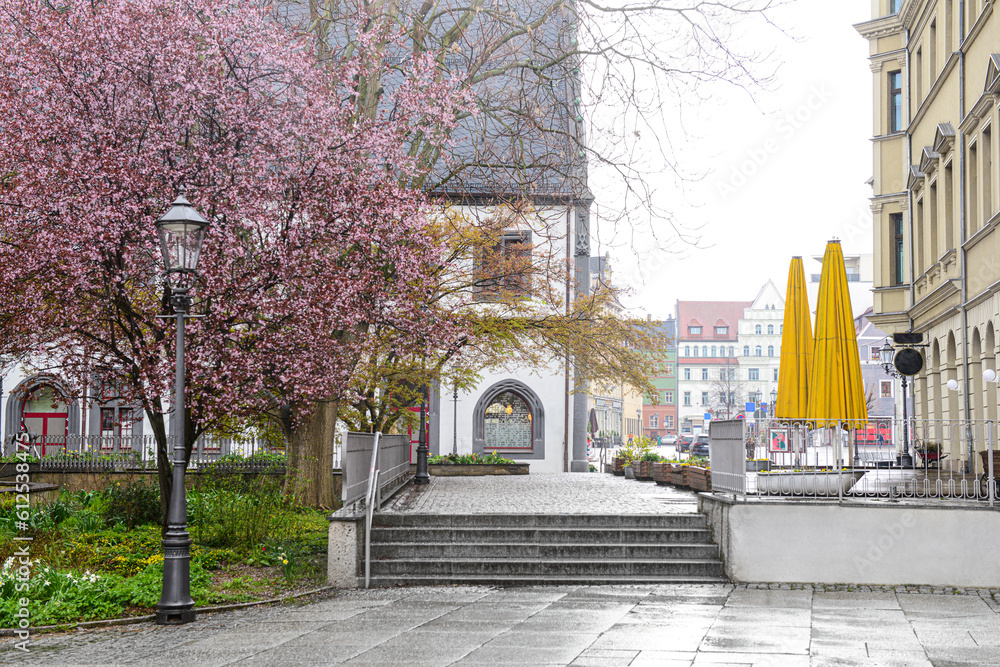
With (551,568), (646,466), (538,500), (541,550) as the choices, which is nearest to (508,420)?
(646,466)

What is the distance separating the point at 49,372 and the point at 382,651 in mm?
7617

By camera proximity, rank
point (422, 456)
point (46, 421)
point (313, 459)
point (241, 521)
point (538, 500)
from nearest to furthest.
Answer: point (241, 521) → point (313, 459) → point (538, 500) → point (422, 456) → point (46, 421)

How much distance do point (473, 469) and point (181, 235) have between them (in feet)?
75.3

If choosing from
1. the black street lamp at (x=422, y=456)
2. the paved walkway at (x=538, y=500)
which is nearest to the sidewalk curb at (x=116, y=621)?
the paved walkway at (x=538, y=500)

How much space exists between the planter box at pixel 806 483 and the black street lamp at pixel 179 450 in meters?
6.39

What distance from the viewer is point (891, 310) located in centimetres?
2934

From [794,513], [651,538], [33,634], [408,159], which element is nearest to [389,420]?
[408,159]

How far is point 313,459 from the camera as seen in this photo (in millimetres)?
18109

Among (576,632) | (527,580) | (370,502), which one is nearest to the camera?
(576,632)

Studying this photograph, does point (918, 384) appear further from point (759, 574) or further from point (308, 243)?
point (308, 243)

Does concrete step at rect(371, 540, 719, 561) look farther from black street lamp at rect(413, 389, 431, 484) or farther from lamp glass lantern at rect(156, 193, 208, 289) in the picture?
black street lamp at rect(413, 389, 431, 484)

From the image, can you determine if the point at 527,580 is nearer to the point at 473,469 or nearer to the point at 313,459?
the point at 313,459

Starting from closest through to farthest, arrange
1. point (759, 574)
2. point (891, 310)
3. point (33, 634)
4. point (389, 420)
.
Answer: point (33, 634)
point (759, 574)
point (389, 420)
point (891, 310)

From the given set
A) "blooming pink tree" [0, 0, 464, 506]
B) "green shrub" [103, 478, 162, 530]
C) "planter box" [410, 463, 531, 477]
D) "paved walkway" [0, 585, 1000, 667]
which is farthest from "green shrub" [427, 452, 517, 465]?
"paved walkway" [0, 585, 1000, 667]
